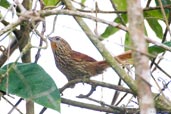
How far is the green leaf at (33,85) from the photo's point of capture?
128 centimetres

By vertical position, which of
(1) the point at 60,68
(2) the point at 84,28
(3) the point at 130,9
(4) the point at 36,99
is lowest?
(1) the point at 60,68

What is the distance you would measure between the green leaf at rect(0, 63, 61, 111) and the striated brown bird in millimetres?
611

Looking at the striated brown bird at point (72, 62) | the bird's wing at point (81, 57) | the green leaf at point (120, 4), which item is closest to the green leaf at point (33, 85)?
the green leaf at point (120, 4)

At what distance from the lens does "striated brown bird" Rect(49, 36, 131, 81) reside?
2021 millimetres

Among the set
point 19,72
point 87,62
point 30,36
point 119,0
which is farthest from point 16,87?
point 87,62

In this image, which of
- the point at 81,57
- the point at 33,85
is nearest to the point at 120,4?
the point at 33,85

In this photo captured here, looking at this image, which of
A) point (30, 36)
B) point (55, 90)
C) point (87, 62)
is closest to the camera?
point (55, 90)

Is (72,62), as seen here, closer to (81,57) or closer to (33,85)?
(81,57)

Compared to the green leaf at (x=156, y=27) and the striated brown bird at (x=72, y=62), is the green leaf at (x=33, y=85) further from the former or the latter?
the striated brown bird at (x=72, y=62)

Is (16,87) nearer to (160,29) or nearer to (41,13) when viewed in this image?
(41,13)

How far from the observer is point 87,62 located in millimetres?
2137

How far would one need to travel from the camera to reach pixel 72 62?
2.22 metres

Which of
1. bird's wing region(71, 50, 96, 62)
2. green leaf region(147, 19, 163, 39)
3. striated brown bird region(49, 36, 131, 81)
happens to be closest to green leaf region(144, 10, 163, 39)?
green leaf region(147, 19, 163, 39)

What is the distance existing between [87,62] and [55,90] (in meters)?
0.83
